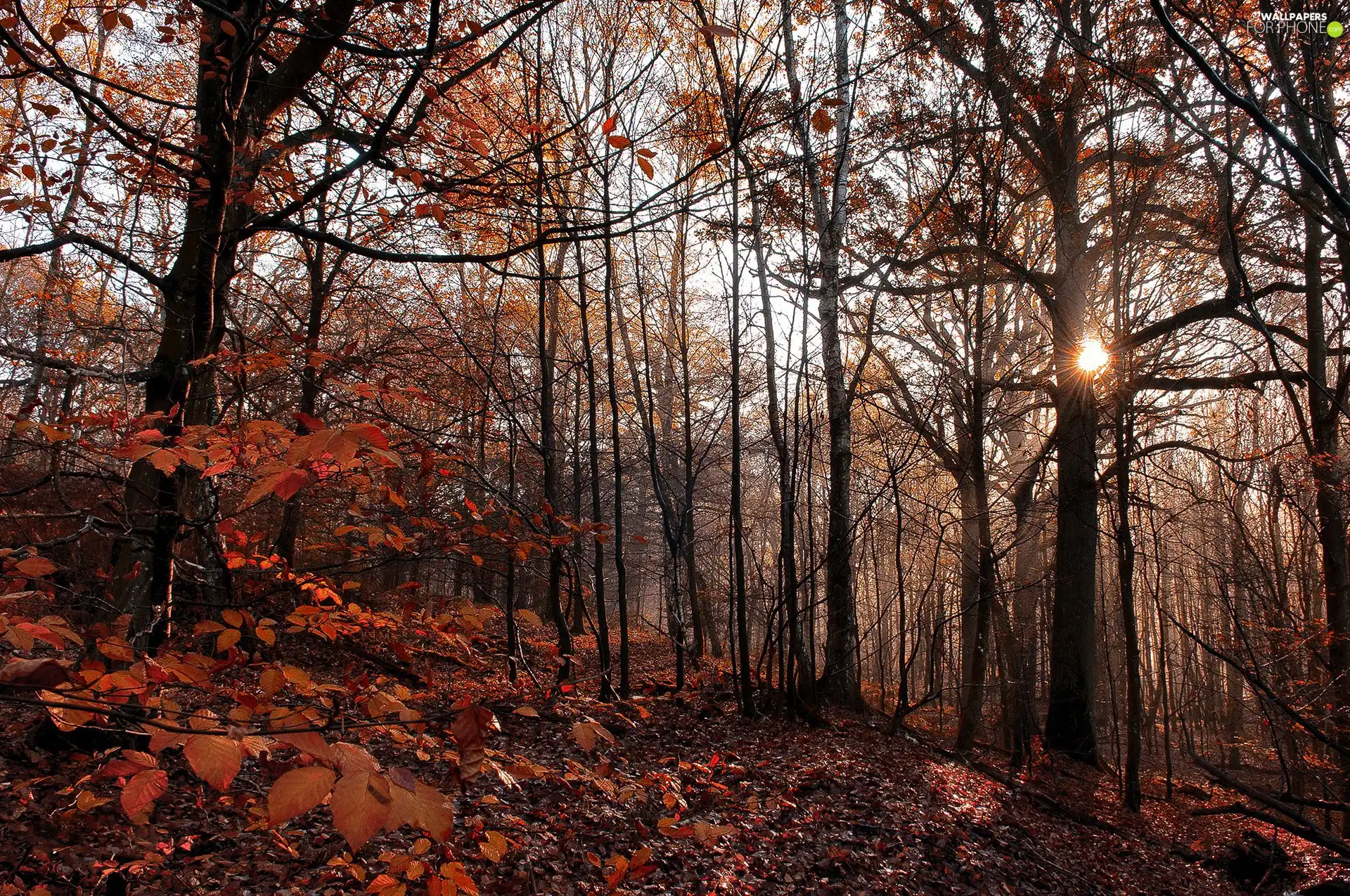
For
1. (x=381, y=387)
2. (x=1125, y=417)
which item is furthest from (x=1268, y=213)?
(x=381, y=387)

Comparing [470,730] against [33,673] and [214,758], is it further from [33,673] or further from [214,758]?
[33,673]

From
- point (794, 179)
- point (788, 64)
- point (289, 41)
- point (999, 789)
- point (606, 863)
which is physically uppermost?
point (788, 64)

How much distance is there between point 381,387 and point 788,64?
800 cm

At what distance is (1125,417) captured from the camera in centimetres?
825

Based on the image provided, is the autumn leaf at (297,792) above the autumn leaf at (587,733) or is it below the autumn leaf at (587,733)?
above

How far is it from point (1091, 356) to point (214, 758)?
10.5 metres

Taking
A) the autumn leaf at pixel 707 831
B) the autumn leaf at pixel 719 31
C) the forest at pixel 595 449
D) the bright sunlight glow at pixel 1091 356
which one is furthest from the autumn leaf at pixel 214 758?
the bright sunlight glow at pixel 1091 356

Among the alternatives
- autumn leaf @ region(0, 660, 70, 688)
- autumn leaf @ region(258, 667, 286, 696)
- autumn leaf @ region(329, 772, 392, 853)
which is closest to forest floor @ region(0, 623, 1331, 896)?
autumn leaf @ region(258, 667, 286, 696)

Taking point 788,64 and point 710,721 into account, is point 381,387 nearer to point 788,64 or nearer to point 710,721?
point 710,721

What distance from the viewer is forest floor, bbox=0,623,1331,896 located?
301 centimetres

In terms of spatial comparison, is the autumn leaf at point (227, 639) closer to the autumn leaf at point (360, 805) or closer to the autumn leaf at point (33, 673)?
the autumn leaf at point (33, 673)

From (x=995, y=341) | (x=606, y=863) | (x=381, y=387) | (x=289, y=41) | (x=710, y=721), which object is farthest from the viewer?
(x=995, y=341)

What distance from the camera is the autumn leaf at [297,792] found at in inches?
46.9

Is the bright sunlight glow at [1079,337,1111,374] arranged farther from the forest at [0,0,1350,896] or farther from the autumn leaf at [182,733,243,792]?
the autumn leaf at [182,733,243,792]
